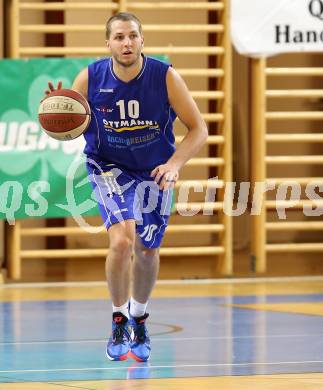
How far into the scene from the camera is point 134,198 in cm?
515

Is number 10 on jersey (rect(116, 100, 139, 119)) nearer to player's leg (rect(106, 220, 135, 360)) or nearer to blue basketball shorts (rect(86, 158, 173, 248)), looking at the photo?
blue basketball shorts (rect(86, 158, 173, 248))

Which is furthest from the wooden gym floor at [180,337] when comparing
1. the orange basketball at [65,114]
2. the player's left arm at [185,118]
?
the orange basketball at [65,114]

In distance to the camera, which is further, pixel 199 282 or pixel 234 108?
pixel 234 108

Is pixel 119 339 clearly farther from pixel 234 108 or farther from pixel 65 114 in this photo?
pixel 234 108

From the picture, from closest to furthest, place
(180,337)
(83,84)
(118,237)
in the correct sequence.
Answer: (118,237), (83,84), (180,337)

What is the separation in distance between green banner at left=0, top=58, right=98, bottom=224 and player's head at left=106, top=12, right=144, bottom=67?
12.6ft

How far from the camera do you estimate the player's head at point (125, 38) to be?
505 cm

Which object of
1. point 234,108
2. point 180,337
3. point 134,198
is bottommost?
point 180,337

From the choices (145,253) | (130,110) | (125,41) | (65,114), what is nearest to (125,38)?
(125,41)

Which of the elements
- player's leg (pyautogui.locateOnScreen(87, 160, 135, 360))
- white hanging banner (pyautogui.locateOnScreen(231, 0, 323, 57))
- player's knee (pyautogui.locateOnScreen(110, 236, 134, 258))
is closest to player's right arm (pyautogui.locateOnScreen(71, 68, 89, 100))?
player's leg (pyautogui.locateOnScreen(87, 160, 135, 360))

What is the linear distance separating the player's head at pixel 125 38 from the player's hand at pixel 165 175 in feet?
1.69

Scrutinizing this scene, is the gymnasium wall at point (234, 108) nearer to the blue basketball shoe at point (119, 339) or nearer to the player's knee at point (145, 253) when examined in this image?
the player's knee at point (145, 253)

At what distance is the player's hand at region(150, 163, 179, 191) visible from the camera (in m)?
4.91

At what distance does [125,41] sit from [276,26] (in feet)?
14.8
